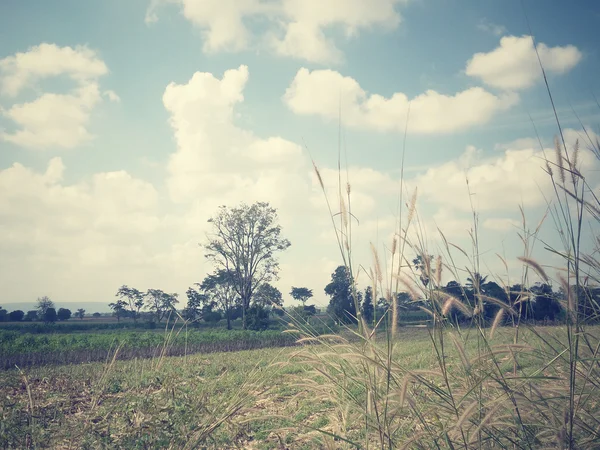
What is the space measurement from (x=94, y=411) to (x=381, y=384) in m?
2.15

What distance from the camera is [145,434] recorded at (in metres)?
2.99

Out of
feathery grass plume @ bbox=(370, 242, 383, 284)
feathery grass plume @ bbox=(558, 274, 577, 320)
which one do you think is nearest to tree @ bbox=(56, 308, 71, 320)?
feathery grass plume @ bbox=(370, 242, 383, 284)

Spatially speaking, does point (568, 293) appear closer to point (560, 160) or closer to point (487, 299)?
point (487, 299)

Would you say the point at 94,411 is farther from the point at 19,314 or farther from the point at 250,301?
the point at 19,314

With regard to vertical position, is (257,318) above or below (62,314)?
above

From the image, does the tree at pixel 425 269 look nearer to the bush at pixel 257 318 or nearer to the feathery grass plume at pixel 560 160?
the feathery grass plume at pixel 560 160

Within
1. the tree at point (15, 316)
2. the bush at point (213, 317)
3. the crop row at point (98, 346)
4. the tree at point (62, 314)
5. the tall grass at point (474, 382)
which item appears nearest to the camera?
the tall grass at point (474, 382)

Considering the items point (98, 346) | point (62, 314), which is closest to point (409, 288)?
point (98, 346)

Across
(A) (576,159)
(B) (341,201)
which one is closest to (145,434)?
(B) (341,201)

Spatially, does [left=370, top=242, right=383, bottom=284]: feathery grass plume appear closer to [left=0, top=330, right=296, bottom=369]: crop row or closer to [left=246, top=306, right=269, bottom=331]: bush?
[left=0, top=330, right=296, bottom=369]: crop row

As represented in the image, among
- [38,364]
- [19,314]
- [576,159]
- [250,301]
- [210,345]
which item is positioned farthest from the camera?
[19,314]

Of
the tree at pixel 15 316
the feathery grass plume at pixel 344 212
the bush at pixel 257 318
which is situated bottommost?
the tree at pixel 15 316

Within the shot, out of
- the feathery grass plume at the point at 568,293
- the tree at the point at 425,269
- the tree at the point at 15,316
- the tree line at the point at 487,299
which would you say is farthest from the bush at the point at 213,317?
the feathery grass plume at the point at 568,293

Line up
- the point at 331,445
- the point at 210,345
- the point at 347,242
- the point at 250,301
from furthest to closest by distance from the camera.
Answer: the point at 250,301, the point at 210,345, the point at 347,242, the point at 331,445
